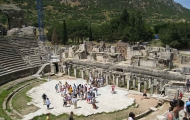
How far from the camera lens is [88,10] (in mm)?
102625

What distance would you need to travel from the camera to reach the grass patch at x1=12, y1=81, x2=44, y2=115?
20.0m

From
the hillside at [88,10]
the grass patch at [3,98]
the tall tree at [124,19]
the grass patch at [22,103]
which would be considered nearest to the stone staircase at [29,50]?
the grass patch at [22,103]

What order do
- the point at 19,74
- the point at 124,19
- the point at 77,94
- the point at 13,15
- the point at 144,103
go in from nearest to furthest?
the point at 144,103, the point at 77,94, the point at 19,74, the point at 13,15, the point at 124,19

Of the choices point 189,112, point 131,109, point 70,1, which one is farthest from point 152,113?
point 70,1

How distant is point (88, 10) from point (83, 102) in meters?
85.5

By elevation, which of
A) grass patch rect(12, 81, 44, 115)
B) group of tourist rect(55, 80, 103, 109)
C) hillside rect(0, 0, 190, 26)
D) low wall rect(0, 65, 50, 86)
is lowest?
grass patch rect(12, 81, 44, 115)

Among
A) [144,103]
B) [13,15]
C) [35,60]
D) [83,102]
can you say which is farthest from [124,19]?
[83,102]

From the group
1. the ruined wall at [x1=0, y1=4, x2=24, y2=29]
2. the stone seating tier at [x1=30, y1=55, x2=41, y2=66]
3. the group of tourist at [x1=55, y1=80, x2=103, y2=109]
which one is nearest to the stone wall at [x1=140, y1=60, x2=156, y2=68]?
the group of tourist at [x1=55, y1=80, x2=103, y2=109]

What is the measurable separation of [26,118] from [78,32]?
4337cm

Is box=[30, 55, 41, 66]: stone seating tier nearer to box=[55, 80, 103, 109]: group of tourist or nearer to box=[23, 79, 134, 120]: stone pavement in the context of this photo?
box=[23, 79, 134, 120]: stone pavement

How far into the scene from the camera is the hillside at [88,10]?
293ft

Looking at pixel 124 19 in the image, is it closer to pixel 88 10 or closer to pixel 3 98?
pixel 88 10

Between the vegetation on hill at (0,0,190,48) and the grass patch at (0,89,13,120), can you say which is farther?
the vegetation on hill at (0,0,190,48)

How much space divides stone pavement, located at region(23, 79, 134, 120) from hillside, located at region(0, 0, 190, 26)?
179 ft
